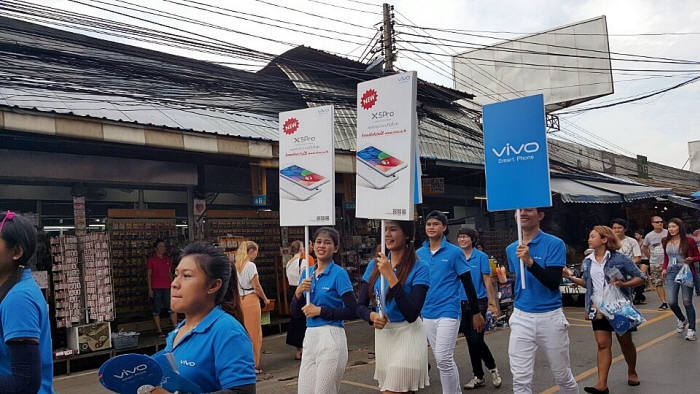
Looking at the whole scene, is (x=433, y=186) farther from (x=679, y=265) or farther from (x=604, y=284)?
(x=604, y=284)

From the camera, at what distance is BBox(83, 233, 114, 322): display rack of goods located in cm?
847

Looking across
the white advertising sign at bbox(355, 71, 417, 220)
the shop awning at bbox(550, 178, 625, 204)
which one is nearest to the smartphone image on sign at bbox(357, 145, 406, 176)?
the white advertising sign at bbox(355, 71, 417, 220)

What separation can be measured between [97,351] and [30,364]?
6.86 metres

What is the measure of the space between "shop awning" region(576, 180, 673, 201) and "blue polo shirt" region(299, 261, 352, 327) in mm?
14896

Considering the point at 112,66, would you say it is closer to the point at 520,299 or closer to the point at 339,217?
the point at 339,217

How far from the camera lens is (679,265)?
27.8 ft

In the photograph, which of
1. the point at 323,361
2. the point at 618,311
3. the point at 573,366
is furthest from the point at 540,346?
the point at 573,366

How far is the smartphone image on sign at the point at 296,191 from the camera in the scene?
528 cm

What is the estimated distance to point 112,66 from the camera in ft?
Answer: 32.4

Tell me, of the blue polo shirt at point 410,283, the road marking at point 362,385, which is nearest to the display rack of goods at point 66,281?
the road marking at point 362,385

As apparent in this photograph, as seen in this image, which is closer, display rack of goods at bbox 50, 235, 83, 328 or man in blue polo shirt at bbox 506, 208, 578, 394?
man in blue polo shirt at bbox 506, 208, 578, 394

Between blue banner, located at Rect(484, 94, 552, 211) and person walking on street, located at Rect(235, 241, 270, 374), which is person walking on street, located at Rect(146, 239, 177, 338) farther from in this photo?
blue banner, located at Rect(484, 94, 552, 211)

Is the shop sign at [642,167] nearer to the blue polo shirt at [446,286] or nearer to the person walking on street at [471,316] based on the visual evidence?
the person walking on street at [471,316]

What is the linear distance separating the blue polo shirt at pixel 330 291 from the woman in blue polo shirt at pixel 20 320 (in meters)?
2.30
